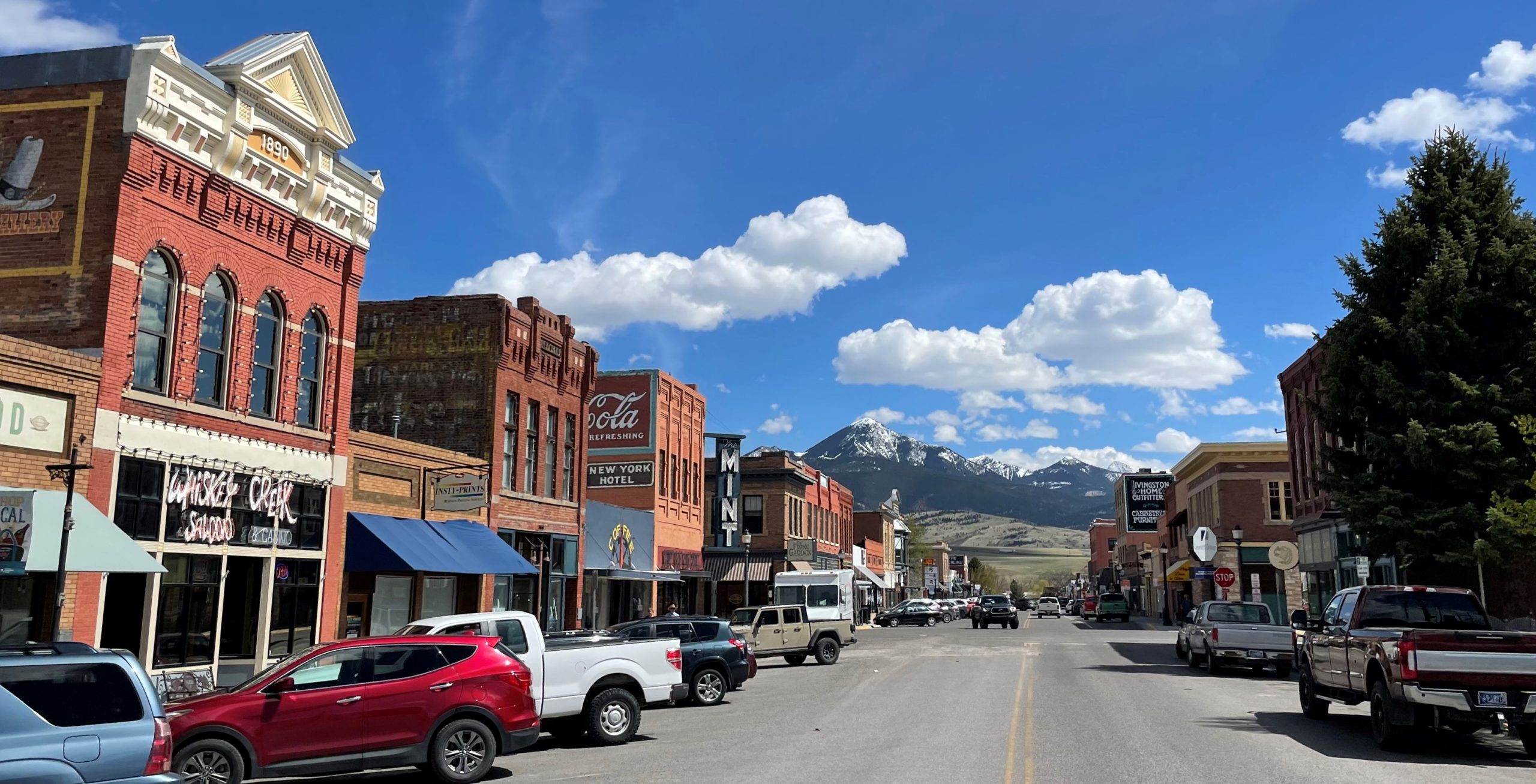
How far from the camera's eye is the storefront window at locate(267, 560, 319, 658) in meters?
20.9

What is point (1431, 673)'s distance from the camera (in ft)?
40.8

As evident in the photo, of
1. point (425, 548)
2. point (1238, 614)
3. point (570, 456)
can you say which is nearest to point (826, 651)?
point (570, 456)

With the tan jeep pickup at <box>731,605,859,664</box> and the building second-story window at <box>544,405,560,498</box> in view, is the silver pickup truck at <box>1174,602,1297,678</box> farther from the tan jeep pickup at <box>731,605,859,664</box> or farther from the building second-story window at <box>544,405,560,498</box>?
the building second-story window at <box>544,405,560,498</box>

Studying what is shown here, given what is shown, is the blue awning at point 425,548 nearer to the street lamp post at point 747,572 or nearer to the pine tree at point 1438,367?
the pine tree at point 1438,367

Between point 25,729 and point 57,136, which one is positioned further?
point 57,136

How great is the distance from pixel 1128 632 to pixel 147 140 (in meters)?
47.1

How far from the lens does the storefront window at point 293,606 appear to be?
20.9 meters

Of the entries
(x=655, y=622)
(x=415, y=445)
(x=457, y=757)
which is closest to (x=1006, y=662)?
(x=655, y=622)

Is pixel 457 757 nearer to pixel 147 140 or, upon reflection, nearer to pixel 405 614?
pixel 147 140

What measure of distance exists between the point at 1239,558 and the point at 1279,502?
47.2 feet

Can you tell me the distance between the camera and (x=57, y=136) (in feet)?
58.3

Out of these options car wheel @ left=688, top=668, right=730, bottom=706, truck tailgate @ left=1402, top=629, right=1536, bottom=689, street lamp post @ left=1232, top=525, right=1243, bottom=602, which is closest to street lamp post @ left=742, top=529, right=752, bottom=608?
street lamp post @ left=1232, top=525, right=1243, bottom=602

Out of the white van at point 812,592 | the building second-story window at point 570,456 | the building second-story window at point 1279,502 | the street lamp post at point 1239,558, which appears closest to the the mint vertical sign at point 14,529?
the building second-story window at point 570,456

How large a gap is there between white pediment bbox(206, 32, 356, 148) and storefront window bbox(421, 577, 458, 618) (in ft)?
33.5
